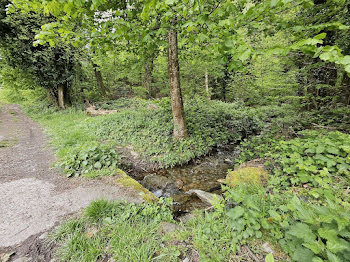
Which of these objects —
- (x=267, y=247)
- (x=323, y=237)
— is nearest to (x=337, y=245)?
(x=323, y=237)

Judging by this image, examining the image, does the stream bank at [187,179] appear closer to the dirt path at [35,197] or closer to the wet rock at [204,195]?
the wet rock at [204,195]

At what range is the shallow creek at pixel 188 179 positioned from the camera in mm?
3287

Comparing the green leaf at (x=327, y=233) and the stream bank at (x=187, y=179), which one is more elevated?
the green leaf at (x=327, y=233)

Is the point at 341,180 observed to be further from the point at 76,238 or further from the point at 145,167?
the point at 145,167

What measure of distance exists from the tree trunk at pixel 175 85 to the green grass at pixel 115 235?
11.5ft

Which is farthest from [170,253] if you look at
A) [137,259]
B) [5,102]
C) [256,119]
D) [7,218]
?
[5,102]

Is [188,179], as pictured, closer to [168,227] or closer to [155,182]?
[155,182]

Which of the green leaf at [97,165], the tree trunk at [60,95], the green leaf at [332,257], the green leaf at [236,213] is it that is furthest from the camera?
the tree trunk at [60,95]

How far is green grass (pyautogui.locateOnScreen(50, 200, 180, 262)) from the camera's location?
5.30ft

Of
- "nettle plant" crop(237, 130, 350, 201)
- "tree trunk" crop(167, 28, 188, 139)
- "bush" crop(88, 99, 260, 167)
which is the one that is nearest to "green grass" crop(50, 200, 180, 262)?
"nettle plant" crop(237, 130, 350, 201)

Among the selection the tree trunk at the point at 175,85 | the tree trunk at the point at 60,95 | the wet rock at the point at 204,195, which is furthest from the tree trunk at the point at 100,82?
the wet rock at the point at 204,195

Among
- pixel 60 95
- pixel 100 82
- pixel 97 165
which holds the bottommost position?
pixel 97 165

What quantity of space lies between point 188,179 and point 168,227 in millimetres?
2253

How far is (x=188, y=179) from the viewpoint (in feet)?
14.0
